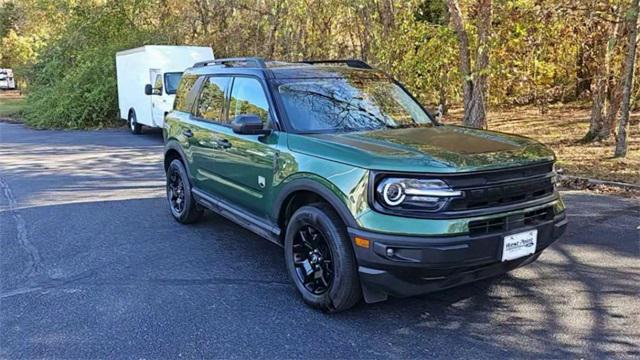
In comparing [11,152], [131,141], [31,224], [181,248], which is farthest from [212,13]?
[181,248]

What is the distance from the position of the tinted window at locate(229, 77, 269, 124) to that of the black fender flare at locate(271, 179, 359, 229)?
0.70m

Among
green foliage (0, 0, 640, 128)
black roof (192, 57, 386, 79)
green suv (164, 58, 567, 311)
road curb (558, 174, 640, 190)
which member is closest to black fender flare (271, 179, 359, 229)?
green suv (164, 58, 567, 311)

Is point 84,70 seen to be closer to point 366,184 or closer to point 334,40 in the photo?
point 334,40

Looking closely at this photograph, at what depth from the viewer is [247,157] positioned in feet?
14.8

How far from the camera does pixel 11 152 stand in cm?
1296

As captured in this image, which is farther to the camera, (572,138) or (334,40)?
(334,40)

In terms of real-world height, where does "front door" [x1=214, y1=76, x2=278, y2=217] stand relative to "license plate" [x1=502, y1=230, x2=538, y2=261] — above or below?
above

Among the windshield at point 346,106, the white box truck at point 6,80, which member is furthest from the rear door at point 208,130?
the white box truck at point 6,80

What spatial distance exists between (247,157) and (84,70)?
17346 millimetres

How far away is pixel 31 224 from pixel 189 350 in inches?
159

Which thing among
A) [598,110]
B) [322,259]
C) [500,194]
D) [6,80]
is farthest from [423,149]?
[6,80]

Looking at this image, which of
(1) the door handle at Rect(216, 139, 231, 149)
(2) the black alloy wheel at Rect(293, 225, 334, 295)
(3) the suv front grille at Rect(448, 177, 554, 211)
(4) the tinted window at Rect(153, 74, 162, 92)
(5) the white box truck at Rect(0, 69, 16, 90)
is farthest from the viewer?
(5) the white box truck at Rect(0, 69, 16, 90)

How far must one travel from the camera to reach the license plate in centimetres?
334

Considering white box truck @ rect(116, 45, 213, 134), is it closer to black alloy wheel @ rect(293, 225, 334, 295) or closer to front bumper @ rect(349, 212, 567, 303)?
black alloy wheel @ rect(293, 225, 334, 295)
